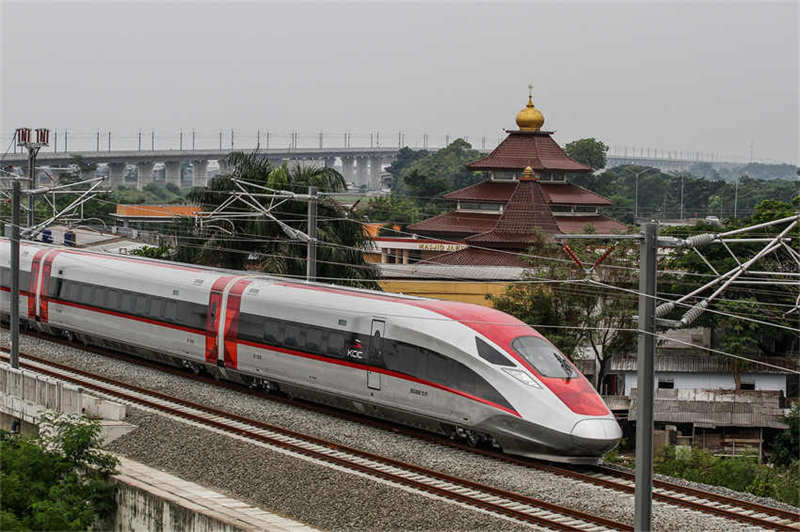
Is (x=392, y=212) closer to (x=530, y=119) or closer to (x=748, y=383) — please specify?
(x=530, y=119)

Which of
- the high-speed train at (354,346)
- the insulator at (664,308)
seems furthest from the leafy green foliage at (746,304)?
the insulator at (664,308)

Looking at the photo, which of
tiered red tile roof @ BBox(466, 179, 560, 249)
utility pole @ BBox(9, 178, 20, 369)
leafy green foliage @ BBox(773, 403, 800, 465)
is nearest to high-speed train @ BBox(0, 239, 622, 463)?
utility pole @ BBox(9, 178, 20, 369)

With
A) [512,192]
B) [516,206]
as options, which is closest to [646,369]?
[516,206]

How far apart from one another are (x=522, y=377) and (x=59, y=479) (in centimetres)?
795

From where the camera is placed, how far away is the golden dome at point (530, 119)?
64.6 meters

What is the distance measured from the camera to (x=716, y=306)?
4238 centimetres

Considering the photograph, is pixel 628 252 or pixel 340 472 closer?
pixel 340 472

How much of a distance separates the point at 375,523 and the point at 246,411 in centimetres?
830

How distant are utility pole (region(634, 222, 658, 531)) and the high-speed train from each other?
12.7ft

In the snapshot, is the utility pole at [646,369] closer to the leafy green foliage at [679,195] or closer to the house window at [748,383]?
the house window at [748,383]

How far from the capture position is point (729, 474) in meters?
26.4

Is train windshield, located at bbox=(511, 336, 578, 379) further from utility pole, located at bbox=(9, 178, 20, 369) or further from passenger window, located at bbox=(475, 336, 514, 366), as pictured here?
utility pole, located at bbox=(9, 178, 20, 369)

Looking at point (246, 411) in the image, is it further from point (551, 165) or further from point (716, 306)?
point (551, 165)

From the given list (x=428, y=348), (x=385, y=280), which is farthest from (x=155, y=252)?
(x=428, y=348)
